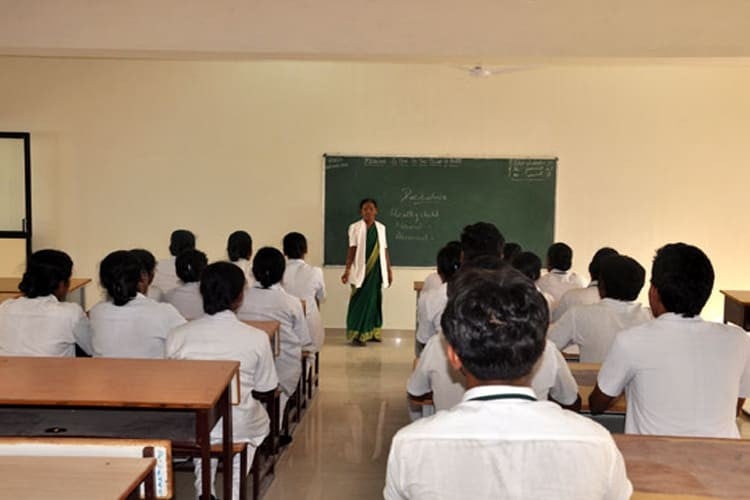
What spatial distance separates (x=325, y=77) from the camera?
7324mm

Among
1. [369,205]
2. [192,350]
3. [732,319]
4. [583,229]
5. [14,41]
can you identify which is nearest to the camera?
[192,350]

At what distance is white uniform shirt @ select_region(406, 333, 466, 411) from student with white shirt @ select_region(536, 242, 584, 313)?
8.17 ft

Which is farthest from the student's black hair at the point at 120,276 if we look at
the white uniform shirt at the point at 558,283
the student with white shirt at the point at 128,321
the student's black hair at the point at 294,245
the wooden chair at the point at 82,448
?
the white uniform shirt at the point at 558,283

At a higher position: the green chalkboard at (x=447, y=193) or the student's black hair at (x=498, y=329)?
the green chalkboard at (x=447, y=193)

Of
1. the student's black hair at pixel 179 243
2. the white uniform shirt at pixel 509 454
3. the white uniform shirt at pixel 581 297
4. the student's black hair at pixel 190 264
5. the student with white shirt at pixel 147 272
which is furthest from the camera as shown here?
the student's black hair at pixel 179 243

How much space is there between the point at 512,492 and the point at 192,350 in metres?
2.12

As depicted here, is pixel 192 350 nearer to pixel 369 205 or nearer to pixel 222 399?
pixel 222 399

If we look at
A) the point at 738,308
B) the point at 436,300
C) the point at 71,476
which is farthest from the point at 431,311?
the point at 738,308

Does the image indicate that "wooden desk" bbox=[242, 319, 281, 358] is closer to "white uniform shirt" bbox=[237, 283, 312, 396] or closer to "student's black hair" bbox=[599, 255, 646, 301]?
"white uniform shirt" bbox=[237, 283, 312, 396]

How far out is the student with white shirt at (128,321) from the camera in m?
3.53

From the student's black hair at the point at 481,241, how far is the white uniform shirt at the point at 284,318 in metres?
1.12

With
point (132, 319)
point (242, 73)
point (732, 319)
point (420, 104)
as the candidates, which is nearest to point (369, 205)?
point (420, 104)

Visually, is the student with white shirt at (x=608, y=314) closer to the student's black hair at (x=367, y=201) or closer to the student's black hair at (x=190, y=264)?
the student's black hair at (x=190, y=264)

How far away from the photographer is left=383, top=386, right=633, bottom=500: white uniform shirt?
51.1 inches
